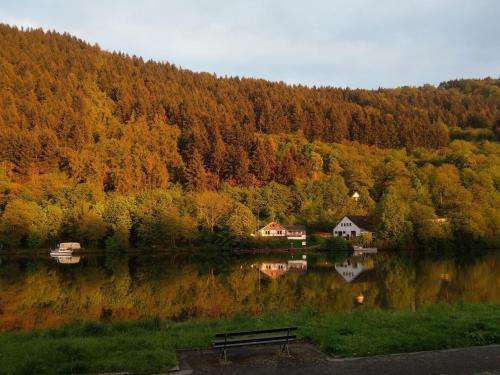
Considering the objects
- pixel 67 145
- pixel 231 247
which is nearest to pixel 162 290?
pixel 231 247

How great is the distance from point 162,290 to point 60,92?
339 feet

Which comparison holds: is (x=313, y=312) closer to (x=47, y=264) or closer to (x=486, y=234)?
(x=47, y=264)

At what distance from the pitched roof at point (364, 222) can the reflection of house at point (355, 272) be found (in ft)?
105

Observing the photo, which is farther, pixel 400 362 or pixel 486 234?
pixel 486 234

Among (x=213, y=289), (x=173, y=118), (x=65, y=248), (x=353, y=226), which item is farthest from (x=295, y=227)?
(x=173, y=118)

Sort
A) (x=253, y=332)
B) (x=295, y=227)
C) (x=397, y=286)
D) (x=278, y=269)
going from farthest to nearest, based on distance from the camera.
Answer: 1. (x=295, y=227)
2. (x=278, y=269)
3. (x=397, y=286)
4. (x=253, y=332)

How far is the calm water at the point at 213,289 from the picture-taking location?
A: 23969 mm

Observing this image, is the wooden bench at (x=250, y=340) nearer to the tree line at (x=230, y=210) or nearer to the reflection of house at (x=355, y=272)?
the reflection of house at (x=355, y=272)

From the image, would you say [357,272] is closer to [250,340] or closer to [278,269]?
[278,269]

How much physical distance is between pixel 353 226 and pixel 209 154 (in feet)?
124

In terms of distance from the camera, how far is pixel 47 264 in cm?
5519

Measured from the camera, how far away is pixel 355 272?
43844mm

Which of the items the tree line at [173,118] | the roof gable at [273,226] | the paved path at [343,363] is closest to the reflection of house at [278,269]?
the roof gable at [273,226]

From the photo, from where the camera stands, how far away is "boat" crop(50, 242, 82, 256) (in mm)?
67238
